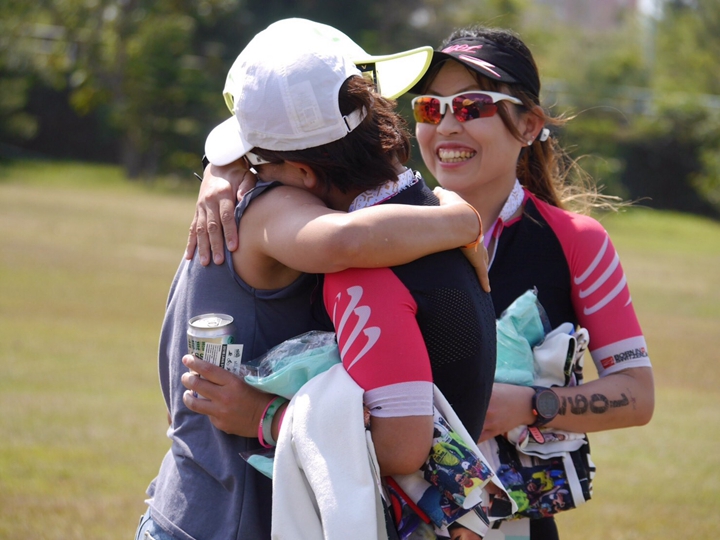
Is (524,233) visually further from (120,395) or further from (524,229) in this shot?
(120,395)

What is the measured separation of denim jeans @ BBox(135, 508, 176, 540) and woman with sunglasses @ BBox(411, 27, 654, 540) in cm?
96

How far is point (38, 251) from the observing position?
15961mm

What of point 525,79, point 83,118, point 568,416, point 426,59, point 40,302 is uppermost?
point 426,59

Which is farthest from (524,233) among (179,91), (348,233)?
(179,91)

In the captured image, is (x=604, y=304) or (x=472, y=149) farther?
(x=472, y=149)

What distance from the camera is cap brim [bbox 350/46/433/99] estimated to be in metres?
2.29

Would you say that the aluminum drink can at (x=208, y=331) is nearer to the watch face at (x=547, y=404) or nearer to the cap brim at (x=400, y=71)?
the cap brim at (x=400, y=71)

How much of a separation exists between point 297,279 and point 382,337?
0.99ft

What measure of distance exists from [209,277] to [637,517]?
15.1ft

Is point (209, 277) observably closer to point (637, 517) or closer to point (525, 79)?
point (525, 79)

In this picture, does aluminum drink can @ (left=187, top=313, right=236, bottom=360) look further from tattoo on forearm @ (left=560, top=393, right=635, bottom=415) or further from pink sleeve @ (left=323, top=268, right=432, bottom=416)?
tattoo on forearm @ (left=560, top=393, right=635, bottom=415)

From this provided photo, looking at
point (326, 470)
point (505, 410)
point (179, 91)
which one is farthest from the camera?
point (179, 91)

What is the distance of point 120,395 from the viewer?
8.22 meters

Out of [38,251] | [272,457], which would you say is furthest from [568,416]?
[38,251]
